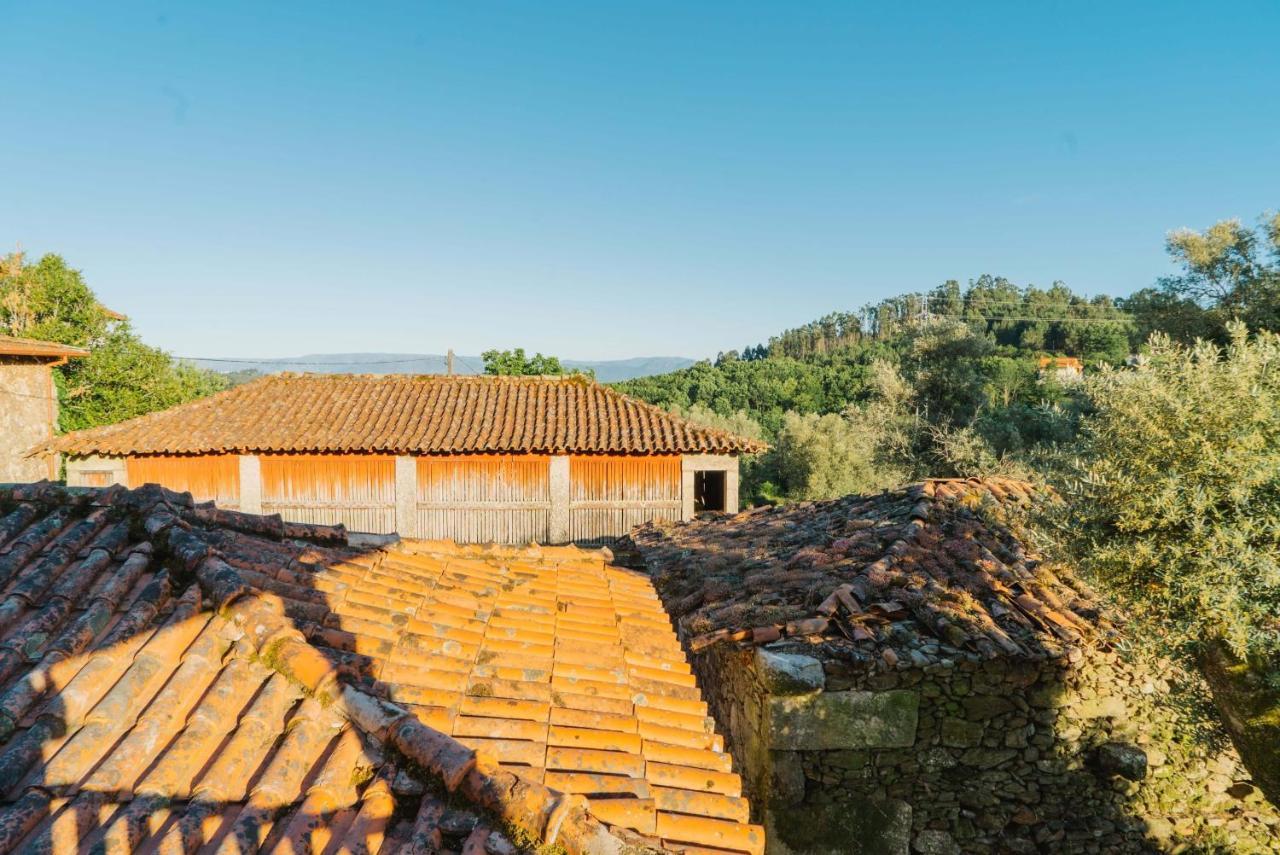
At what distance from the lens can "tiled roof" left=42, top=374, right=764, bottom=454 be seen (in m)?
14.7

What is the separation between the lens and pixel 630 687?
389cm

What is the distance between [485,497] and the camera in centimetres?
1516

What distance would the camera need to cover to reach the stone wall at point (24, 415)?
1898 centimetres

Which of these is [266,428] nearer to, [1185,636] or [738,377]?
[1185,636]

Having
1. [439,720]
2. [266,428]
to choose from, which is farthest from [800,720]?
[266,428]

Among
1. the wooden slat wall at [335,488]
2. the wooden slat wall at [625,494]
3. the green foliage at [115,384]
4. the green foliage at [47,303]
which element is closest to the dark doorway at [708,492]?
the wooden slat wall at [625,494]

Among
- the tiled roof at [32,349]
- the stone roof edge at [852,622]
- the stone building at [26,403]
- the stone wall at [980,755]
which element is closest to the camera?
the stone wall at [980,755]

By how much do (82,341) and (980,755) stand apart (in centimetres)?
3378

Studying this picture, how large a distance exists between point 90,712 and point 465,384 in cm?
1578

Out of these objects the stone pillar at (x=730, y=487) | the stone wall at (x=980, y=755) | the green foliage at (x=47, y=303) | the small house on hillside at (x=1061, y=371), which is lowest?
the stone wall at (x=980, y=755)

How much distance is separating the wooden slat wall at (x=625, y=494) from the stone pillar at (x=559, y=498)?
444 millimetres

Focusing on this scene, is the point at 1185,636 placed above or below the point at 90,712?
below

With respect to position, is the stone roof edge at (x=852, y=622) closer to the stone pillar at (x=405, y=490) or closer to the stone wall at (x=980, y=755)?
the stone wall at (x=980, y=755)

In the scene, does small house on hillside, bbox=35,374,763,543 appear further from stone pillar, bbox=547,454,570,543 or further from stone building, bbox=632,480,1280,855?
stone building, bbox=632,480,1280,855
